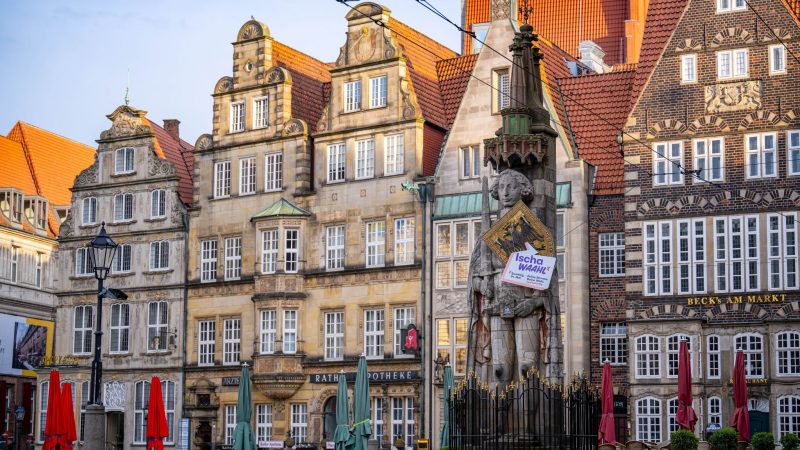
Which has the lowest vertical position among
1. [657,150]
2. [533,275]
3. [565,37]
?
[533,275]

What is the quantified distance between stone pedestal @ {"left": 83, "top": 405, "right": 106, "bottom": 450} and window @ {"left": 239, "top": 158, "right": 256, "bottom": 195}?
84.2ft

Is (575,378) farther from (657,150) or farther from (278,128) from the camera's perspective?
(278,128)

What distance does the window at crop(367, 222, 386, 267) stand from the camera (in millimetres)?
46219

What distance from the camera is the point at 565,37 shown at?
6322 centimetres

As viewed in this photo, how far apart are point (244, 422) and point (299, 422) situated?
9.33m

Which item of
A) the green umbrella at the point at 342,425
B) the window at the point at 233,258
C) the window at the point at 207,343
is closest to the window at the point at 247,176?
the window at the point at 233,258

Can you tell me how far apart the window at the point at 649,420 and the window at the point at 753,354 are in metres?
2.67

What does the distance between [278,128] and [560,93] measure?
9.75 meters

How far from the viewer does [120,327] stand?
5150cm

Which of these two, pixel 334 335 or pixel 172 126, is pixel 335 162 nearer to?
pixel 334 335

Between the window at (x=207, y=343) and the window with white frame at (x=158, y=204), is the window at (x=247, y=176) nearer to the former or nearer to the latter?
the window with white frame at (x=158, y=204)

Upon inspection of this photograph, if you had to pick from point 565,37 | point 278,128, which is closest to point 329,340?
point 278,128

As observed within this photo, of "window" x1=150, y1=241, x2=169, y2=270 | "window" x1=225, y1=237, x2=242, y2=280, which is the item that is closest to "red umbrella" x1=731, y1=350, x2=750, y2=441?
"window" x1=225, y1=237, x2=242, y2=280

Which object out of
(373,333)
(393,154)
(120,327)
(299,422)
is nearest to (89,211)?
(120,327)
